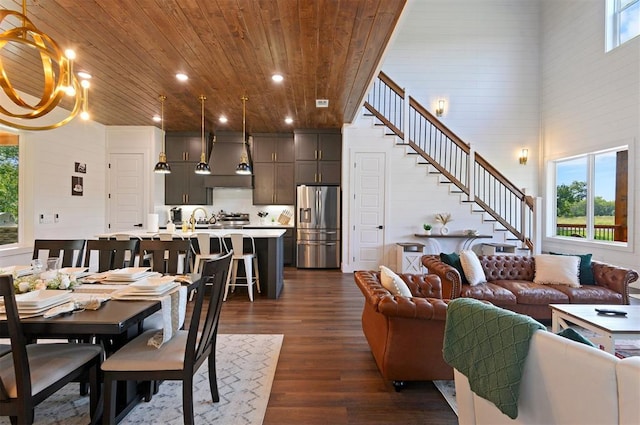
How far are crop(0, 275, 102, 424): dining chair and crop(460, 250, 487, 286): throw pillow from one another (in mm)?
3694

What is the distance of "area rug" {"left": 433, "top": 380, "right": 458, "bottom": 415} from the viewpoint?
2.27 m

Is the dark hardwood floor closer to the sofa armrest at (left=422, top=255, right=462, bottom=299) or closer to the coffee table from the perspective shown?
the sofa armrest at (left=422, top=255, right=462, bottom=299)

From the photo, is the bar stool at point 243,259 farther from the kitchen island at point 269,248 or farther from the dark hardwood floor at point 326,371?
the dark hardwood floor at point 326,371

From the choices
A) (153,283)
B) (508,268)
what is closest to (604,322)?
(508,268)

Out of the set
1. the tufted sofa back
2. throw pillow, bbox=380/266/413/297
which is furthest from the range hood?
throw pillow, bbox=380/266/413/297

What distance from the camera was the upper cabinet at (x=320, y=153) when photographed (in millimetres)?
7293

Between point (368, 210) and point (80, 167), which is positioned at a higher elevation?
point (80, 167)

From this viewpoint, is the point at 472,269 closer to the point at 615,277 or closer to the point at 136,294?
the point at 615,277

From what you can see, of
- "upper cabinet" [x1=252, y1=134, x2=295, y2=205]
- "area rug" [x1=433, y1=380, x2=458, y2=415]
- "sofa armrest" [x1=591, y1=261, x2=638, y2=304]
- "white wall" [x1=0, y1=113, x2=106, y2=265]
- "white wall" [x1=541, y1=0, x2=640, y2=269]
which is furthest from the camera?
"upper cabinet" [x1=252, y1=134, x2=295, y2=205]

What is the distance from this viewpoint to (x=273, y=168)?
300 inches

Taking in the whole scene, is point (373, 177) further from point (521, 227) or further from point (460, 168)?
point (521, 227)

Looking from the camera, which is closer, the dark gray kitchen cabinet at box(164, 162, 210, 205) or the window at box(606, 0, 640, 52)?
the window at box(606, 0, 640, 52)

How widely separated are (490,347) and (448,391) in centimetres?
127

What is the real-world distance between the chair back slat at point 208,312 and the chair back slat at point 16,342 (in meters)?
0.69
